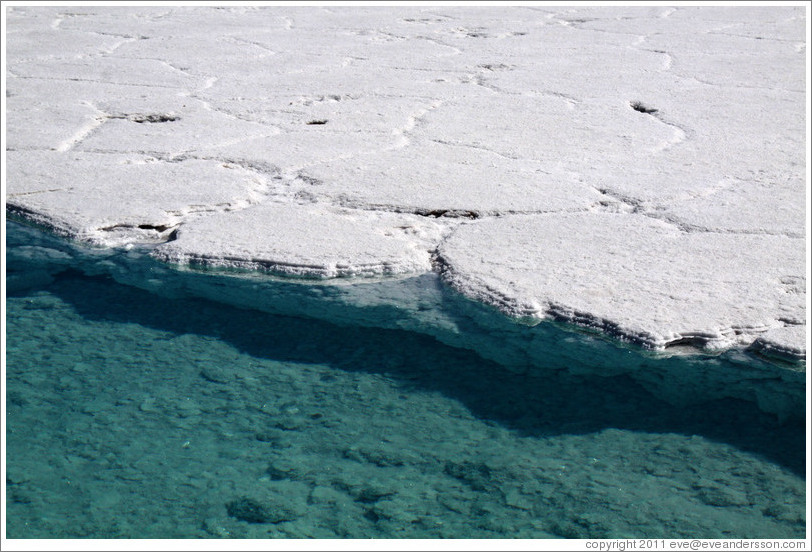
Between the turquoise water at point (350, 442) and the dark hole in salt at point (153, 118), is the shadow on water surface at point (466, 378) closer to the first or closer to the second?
the turquoise water at point (350, 442)

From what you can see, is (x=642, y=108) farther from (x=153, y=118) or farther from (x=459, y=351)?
(x=459, y=351)

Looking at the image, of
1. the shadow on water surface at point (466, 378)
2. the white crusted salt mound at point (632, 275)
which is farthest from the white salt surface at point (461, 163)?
the shadow on water surface at point (466, 378)

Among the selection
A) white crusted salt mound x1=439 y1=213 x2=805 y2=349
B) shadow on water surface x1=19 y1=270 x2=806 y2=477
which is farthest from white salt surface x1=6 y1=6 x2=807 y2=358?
shadow on water surface x1=19 y1=270 x2=806 y2=477

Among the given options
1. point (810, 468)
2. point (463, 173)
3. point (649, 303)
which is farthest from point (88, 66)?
point (810, 468)

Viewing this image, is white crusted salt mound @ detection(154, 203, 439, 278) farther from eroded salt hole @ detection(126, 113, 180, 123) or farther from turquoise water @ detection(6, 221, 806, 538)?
eroded salt hole @ detection(126, 113, 180, 123)

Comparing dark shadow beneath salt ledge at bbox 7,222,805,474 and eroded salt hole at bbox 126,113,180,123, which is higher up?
dark shadow beneath salt ledge at bbox 7,222,805,474

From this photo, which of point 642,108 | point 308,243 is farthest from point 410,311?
point 642,108
